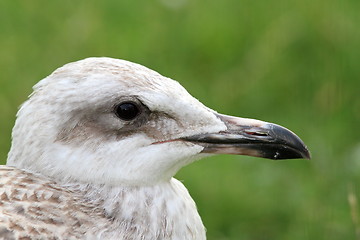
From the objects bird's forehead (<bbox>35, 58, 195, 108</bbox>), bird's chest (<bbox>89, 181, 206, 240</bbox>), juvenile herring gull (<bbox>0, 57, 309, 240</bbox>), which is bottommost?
bird's chest (<bbox>89, 181, 206, 240</bbox>)

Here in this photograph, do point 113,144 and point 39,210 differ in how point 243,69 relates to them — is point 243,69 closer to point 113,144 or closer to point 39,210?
point 113,144

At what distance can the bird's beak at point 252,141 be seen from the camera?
162 inches

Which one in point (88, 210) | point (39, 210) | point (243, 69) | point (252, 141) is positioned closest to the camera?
point (39, 210)

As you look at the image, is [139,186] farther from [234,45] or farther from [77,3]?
[77,3]

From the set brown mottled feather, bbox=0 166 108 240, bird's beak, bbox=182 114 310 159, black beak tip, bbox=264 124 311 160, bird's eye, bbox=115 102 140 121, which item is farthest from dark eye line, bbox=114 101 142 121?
black beak tip, bbox=264 124 311 160

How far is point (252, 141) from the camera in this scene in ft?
13.5

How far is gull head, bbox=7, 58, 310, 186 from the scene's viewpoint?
4.02 m

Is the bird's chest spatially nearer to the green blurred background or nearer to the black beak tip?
the black beak tip

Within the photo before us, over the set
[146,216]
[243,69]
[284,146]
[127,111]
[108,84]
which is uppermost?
[243,69]

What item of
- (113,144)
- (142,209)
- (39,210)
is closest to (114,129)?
(113,144)

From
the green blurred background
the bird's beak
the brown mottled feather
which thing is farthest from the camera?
the green blurred background

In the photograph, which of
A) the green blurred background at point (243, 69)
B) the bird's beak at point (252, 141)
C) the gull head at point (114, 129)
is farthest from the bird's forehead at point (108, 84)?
the green blurred background at point (243, 69)

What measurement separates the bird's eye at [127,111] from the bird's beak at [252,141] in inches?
9.9

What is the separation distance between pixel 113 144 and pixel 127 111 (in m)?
0.16
